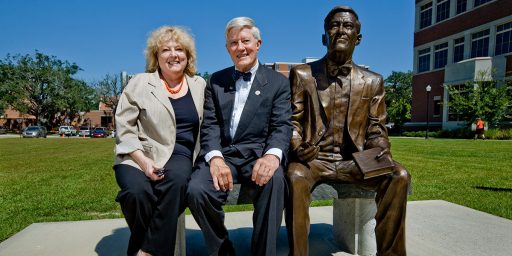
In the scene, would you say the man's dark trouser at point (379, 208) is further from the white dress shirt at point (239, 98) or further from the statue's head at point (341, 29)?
the statue's head at point (341, 29)

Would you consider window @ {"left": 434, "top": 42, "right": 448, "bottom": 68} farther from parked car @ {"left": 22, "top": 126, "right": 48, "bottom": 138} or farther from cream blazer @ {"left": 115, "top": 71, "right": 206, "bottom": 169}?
parked car @ {"left": 22, "top": 126, "right": 48, "bottom": 138}

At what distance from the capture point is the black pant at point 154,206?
8.50 feet

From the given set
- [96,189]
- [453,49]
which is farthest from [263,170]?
[453,49]

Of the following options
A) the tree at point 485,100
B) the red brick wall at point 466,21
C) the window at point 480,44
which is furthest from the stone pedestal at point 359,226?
the window at point 480,44

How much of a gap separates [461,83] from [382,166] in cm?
2726

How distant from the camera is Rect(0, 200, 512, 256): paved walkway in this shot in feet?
11.5

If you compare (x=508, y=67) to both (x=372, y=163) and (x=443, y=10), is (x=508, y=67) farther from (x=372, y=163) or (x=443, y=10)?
(x=372, y=163)

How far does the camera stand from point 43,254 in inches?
132

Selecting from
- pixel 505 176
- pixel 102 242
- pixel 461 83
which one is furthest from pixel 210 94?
pixel 461 83

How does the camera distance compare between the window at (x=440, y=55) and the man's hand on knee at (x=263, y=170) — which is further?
the window at (x=440, y=55)

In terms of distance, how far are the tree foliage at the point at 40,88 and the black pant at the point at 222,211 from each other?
5431 centimetres

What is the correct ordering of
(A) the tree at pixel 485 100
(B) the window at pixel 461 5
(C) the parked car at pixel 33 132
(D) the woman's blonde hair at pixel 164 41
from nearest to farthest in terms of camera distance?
(D) the woman's blonde hair at pixel 164 41 → (A) the tree at pixel 485 100 → (B) the window at pixel 461 5 → (C) the parked car at pixel 33 132

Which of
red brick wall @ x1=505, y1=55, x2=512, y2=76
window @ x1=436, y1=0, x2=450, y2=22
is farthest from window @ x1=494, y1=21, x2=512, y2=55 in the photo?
window @ x1=436, y1=0, x2=450, y2=22

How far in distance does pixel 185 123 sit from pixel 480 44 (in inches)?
1151
